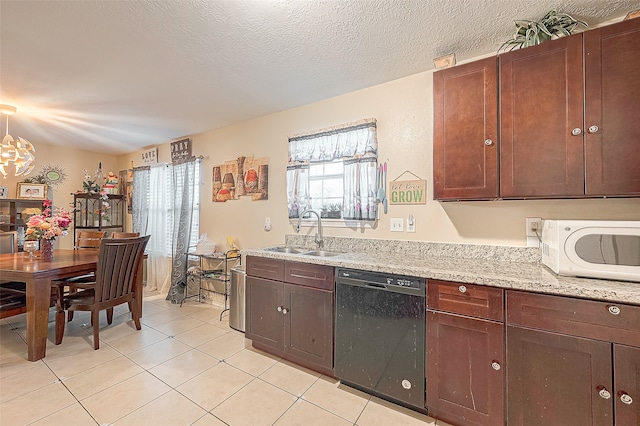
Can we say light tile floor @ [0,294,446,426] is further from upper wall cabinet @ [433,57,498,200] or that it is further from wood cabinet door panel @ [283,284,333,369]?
upper wall cabinet @ [433,57,498,200]

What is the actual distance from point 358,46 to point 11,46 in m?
2.39

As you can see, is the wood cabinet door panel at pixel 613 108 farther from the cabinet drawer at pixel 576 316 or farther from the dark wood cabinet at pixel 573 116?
the cabinet drawer at pixel 576 316

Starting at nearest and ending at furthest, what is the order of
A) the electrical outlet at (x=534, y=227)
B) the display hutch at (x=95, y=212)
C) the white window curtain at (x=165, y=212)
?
the electrical outlet at (x=534, y=227)
the white window curtain at (x=165, y=212)
the display hutch at (x=95, y=212)

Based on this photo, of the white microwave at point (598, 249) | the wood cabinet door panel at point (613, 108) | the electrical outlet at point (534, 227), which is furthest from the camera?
the electrical outlet at point (534, 227)

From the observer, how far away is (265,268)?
2.39 m

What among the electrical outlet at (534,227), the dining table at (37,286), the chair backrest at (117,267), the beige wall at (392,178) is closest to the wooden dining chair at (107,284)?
the chair backrest at (117,267)

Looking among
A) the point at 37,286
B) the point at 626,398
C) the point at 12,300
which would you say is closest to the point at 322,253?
the point at 626,398

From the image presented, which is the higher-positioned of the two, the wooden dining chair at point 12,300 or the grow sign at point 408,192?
the grow sign at point 408,192

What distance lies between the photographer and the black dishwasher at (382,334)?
1687 mm

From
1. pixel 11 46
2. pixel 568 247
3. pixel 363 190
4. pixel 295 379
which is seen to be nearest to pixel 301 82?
pixel 363 190

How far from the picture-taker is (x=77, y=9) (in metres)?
1.60

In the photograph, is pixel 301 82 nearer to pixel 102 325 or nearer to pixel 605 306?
pixel 605 306

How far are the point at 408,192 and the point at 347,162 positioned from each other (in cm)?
63

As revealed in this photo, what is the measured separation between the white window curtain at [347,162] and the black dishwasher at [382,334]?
0.79 metres
